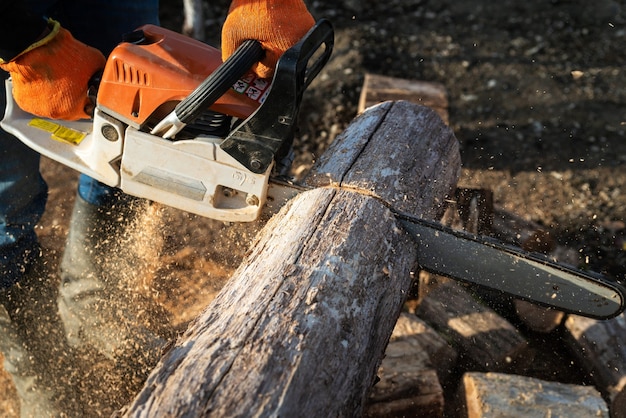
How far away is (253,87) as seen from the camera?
1.96 metres

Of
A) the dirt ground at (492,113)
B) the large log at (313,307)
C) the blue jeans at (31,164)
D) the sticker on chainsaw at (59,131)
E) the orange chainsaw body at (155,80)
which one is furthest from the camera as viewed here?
the dirt ground at (492,113)

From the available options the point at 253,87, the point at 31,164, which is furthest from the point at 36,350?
the point at 253,87

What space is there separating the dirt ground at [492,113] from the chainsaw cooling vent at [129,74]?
934 mm

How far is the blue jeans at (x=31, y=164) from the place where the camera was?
2.45 meters

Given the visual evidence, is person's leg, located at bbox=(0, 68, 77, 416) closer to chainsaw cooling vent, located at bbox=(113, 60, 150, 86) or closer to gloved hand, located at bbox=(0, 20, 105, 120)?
gloved hand, located at bbox=(0, 20, 105, 120)

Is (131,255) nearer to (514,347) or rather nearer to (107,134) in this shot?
(107,134)

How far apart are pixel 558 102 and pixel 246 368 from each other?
3.53 m

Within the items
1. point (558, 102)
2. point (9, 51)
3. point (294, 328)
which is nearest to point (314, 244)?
point (294, 328)

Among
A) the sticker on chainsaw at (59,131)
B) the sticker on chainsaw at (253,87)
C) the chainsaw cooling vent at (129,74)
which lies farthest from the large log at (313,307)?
the sticker on chainsaw at (59,131)

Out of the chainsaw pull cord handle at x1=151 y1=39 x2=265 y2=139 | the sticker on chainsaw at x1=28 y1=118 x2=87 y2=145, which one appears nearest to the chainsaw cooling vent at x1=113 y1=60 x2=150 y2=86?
the chainsaw pull cord handle at x1=151 y1=39 x2=265 y2=139

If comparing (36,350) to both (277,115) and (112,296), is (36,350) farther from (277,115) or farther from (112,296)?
(277,115)

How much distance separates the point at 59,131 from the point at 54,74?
0.91ft

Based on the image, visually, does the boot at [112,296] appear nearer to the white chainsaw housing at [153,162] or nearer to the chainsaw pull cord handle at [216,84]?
the white chainsaw housing at [153,162]

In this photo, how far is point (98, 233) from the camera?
2.82 metres
